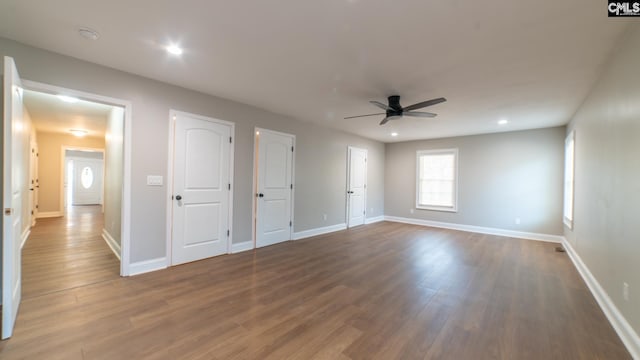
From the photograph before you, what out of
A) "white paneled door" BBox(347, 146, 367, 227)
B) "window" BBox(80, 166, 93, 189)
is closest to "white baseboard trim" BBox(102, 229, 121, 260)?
"white paneled door" BBox(347, 146, 367, 227)

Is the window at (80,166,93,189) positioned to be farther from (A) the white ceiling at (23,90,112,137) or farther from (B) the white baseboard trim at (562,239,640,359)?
(B) the white baseboard trim at (562,239,640,359)

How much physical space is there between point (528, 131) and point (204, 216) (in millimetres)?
7154

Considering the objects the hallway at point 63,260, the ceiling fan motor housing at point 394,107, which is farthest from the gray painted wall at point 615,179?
the hallway at point 63,260

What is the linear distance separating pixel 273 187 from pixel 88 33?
331 cm

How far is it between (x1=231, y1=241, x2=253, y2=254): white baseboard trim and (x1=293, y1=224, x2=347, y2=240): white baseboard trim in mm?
1119

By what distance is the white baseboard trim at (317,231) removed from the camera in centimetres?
562

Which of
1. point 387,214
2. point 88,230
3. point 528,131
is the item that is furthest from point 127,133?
point 528,131

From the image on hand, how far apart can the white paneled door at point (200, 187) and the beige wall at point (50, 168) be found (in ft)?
23.9

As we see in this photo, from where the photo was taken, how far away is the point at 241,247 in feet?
14.9

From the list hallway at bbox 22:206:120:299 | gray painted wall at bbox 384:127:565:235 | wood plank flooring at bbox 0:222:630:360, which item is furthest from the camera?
gray painted wall at bbox 384:127:565:235

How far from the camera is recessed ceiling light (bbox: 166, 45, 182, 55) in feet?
8.55

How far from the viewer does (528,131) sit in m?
6.06

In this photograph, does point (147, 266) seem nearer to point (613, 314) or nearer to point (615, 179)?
point (613, 314)

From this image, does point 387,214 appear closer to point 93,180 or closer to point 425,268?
point 425,268
